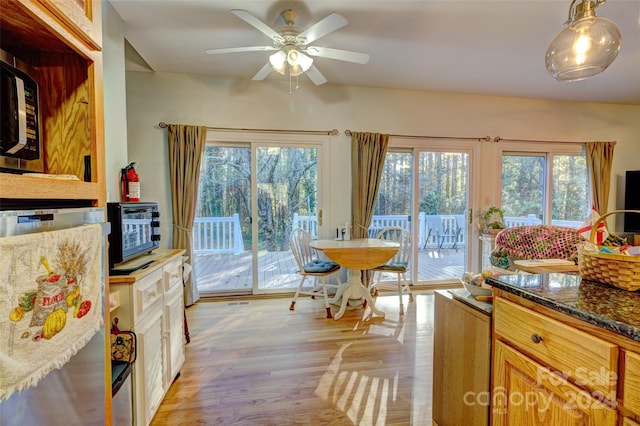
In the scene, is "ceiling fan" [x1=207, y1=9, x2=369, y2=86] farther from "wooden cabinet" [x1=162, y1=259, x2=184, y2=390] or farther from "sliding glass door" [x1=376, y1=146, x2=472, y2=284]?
"sliding glass door" [x1=376, y1=146, x2=472, y2=284]

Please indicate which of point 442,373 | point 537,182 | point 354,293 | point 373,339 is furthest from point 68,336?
point 537,182

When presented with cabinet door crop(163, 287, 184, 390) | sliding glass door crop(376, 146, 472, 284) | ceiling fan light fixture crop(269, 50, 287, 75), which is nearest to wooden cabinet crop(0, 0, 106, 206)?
cabinet door crop(163, 287, 184, 390)

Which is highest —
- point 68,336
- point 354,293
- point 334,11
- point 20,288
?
point 334,11

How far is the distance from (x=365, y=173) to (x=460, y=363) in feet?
8.35

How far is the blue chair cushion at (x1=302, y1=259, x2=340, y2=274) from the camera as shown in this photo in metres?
3.06

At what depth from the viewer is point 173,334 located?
73.1 inches

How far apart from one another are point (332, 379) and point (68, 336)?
1.68 metres

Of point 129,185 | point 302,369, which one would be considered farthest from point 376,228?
point 129,185

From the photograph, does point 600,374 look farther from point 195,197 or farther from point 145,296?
point 195,197

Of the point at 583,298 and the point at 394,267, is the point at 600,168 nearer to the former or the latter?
the point at 394,267

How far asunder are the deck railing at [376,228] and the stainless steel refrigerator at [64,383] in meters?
2.71

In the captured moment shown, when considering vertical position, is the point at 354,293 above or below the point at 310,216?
below

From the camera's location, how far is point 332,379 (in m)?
1.96

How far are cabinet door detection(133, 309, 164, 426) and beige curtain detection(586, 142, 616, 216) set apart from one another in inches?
219
